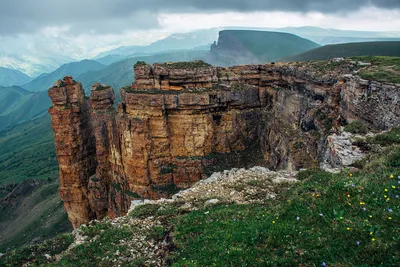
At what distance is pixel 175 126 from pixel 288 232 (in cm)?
3413

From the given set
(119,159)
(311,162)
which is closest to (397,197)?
(311,162)

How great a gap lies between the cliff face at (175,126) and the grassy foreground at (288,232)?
24.0m

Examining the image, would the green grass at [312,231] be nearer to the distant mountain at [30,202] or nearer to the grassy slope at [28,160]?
the distant mountain at [30,202]

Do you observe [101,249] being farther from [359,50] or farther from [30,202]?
[359,50]

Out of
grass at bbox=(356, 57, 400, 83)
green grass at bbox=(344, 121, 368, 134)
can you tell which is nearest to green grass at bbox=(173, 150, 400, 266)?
green grass at bbox=(344, 121, 368, 134)

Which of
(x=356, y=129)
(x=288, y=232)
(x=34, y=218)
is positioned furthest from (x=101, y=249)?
(x=34, y=218)

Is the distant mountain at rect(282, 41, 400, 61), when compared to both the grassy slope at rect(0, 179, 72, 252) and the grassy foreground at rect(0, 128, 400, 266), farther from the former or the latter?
the grassy foreground at rect(0, 128, 400, 266)

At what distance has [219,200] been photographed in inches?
644

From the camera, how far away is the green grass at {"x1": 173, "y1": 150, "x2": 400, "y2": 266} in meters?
7.81

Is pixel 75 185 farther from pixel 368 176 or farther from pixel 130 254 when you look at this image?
pixel 368 176

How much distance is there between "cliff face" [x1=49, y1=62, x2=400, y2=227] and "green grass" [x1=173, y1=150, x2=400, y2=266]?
24.9 m

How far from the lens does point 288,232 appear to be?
31.8ft

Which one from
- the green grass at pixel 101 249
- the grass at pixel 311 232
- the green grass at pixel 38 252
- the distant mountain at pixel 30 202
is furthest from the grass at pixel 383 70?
the distant mountain at pixel 30 202

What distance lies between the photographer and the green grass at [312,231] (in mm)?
7809
